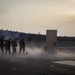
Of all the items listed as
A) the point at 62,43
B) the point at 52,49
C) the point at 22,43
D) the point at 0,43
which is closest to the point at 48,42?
the point at 52,49

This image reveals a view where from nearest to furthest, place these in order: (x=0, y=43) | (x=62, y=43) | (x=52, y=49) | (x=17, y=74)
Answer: (x=17, y=74)
(x=0, y=43)
(x=52, y=49)
(x=62, y=43)

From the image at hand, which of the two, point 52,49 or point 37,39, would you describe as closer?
point 52,49

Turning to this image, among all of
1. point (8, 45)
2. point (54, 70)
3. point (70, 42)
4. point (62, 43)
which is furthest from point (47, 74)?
point (70, 42)

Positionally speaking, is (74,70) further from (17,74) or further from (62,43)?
(62,43)

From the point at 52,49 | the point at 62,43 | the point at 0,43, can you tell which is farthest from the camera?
the point at 62,43

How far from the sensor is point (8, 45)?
2297 centimetres

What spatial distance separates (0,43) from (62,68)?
35.5 feet

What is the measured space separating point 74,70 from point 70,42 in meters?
30.2

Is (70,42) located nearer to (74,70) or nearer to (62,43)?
(62,43)

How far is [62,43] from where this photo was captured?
130 feet

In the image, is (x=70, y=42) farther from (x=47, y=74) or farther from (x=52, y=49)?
(x=47, y=74)

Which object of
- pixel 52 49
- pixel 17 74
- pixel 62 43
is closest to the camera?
pixel 17 74

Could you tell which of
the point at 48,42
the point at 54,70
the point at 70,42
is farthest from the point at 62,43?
the point at 54,70

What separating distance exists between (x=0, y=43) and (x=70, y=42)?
2093 cm
